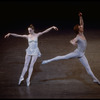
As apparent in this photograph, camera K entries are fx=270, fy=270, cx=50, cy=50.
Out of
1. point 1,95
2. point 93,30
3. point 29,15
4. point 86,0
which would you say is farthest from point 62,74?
point 86,0

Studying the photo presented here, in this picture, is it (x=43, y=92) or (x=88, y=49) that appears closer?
(x=43, y=92)

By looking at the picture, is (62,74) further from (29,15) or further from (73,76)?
(29,15)

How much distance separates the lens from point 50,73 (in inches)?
301

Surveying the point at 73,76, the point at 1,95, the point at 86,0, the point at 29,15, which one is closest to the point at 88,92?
the point at 73,76

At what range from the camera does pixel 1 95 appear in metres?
6.38

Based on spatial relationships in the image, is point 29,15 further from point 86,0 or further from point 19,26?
point 86,0

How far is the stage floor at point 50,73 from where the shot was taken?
6445 mm

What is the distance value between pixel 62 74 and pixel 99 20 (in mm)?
6106

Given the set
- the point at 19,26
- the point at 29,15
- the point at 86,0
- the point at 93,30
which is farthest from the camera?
the point at 86,0

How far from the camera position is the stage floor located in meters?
6.45

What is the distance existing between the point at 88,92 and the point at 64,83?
79cm

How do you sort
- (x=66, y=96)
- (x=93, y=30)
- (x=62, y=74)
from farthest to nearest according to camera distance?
(x=93, y=30), (x=62, y=74), (x=66, y=96)

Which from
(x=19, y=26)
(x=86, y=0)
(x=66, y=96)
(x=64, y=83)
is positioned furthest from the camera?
(x=86, y=0)

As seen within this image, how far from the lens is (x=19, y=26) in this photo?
485 inches
